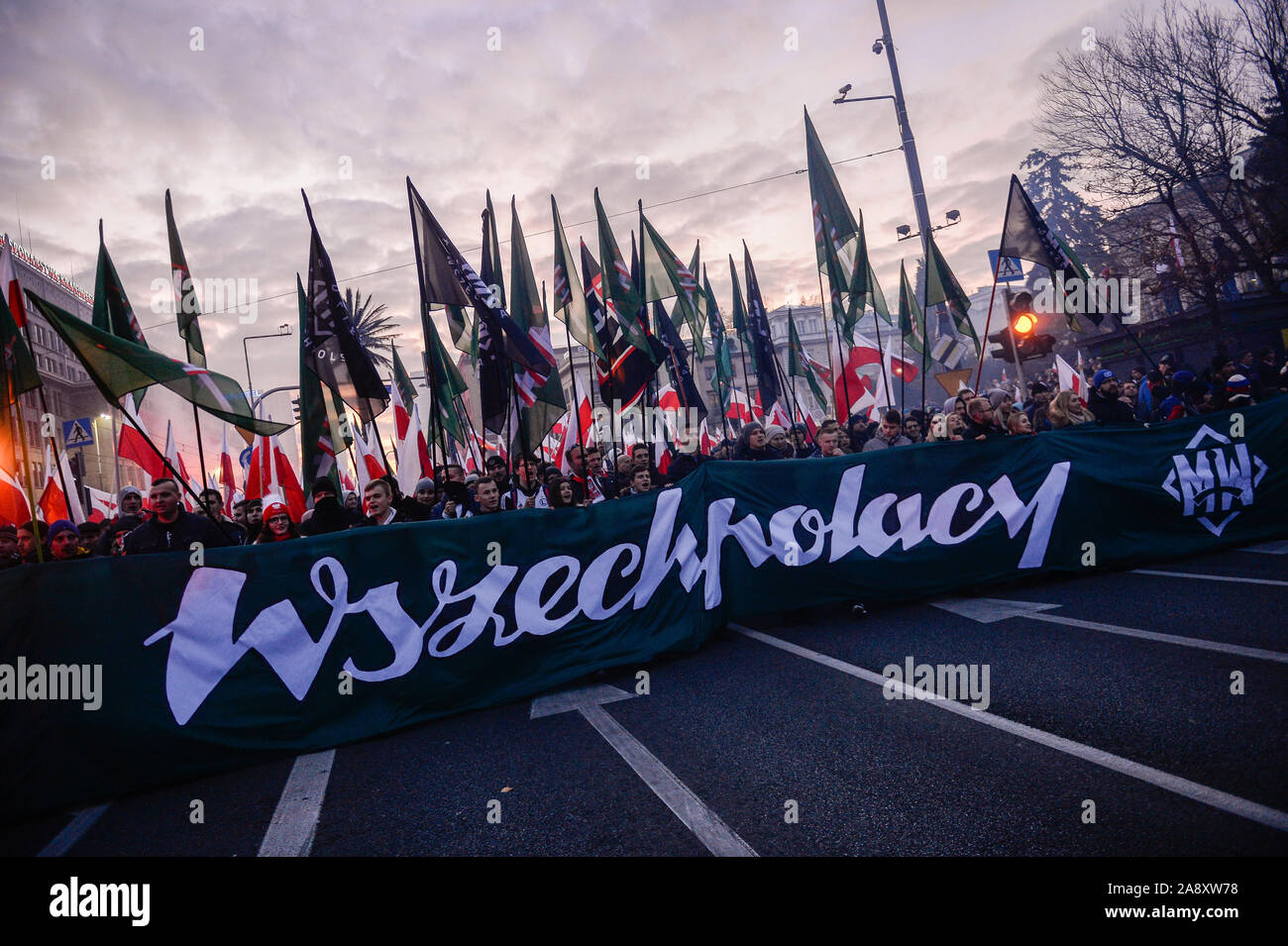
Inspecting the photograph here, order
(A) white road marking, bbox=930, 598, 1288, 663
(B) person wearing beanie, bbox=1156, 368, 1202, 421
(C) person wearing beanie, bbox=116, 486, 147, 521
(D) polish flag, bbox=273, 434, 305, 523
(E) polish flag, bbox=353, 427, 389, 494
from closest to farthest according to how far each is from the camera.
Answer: (A) white road marking, bbox=930, 598, 1288, 663 < (C) person wearing beanie, bbox=116, 486, 147, 521 < (B) person wearing beanie, bbox=1156, 368, 1202, 421 < (D) polish flag, bbox=273, 434, 305, 523 < (E) polish flag, bbox=353, 427, 389, 494

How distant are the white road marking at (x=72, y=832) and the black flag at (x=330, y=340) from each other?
417cm

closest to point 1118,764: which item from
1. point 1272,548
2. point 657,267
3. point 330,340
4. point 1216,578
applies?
point 1216,578

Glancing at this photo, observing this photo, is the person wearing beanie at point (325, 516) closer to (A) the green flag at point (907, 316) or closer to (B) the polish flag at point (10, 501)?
(B) the polish flag at point (10, 501)

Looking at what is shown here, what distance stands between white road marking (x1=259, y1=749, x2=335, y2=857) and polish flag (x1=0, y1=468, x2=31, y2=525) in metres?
5.63

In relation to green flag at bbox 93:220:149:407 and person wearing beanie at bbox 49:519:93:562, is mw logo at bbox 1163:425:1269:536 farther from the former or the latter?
person wearing beanie at bbox 49:519:93:562

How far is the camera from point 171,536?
20.6 ft

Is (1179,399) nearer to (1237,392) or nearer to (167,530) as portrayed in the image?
(1237,392)

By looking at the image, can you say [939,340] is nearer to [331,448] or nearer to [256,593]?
[331,448]

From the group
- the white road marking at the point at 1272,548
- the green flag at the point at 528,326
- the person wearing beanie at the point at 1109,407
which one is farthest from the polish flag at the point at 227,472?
the white road marking at the point at 1272,548

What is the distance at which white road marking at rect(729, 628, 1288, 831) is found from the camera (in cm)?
268

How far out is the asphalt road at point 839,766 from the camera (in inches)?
113

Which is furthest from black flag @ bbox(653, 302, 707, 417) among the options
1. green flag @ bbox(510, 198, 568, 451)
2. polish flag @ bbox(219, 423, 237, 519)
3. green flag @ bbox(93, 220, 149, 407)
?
polish flag @ bbox(219, 423, 237, 519)
